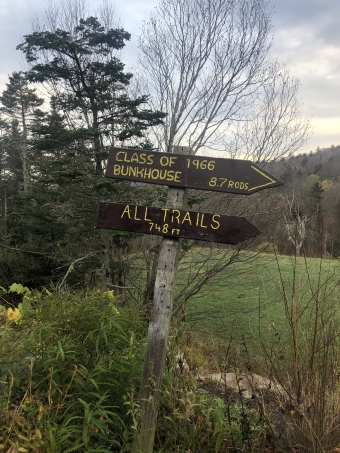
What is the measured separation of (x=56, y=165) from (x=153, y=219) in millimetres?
6366

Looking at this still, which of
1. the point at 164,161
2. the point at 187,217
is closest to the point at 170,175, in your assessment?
the point at 164,161

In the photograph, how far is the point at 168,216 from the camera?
2.34 meters

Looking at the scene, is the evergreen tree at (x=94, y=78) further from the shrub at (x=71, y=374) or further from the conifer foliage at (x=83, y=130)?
the shrub at (x=71, y=374)

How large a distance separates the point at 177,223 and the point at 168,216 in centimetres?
8

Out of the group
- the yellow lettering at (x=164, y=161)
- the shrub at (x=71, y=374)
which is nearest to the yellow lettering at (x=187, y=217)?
the yellow lettering at (x=164, y=161)

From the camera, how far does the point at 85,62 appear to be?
28.2 ft

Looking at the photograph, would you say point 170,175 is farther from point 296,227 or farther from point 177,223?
point 296,227

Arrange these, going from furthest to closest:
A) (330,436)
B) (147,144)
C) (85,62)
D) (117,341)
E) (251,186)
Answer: (85,62) < (147,144) < (117,341) < (251,186) < (330,436)

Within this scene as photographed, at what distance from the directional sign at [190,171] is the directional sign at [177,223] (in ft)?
0.72

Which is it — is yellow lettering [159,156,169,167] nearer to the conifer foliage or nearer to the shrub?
the shrub

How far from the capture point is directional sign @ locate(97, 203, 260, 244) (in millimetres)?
2264

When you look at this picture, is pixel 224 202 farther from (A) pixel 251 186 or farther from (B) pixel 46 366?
(B) pixel 46 366

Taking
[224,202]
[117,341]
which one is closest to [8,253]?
[224,202]

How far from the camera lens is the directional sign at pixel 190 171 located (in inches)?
90.7
